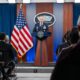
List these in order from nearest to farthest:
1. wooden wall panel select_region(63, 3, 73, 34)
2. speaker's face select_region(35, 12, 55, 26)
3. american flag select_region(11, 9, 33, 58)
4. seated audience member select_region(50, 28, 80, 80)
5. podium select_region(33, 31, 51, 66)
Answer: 1. seated audience member select_region(50, 28, 80, 80)
2. podium select_region(33, 31, 51, 66)
3. wooden wall panel select_region(63, 3, 73, 34)
4. american flag select_region(11, 9, 33, 58)
5. speaker's face select_region(35, 12, 55, 26)

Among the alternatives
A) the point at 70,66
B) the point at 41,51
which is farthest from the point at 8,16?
the point at 70,66

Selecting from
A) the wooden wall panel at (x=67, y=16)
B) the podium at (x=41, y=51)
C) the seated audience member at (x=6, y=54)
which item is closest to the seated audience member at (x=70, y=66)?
the seated audience member at (x=6, y=54)

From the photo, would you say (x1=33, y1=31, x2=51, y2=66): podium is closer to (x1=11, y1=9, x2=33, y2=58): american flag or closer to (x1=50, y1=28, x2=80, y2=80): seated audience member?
(x1=11, y1=9, x2=33, y2=58): american flag

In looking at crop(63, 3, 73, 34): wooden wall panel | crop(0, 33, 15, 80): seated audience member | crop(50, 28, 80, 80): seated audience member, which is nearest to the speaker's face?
crop(63, 3, 73, 34): wooden wall panel

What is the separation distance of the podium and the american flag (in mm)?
759

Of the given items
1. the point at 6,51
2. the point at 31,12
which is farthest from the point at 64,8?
the point at 6,51

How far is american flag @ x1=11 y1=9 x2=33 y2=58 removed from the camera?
14148mm

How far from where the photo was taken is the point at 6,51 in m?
8.80

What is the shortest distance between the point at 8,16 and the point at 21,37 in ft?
3.23

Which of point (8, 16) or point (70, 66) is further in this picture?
point (8, 16)

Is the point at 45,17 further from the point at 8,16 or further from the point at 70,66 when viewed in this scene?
the point at 70,66

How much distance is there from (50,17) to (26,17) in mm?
967

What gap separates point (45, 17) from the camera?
14391 mm

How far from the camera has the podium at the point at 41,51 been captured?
13500 mm
